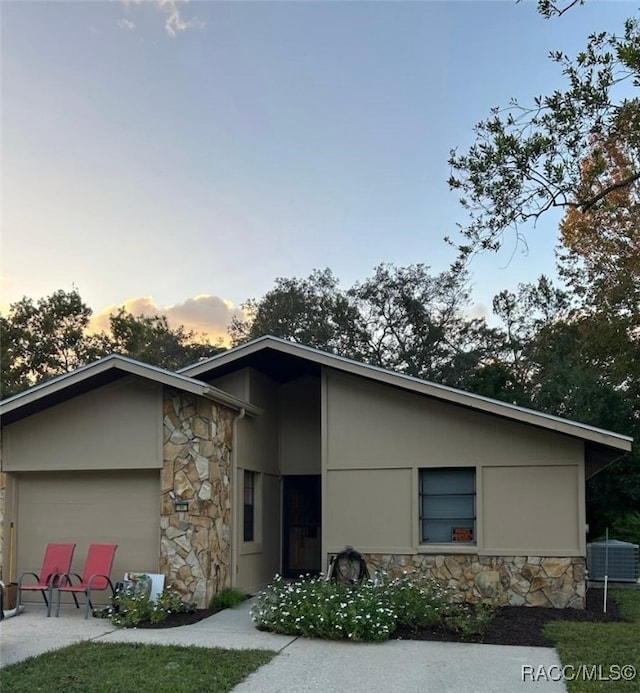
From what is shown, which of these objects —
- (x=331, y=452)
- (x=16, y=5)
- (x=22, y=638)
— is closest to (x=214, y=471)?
(x=331, y=452)

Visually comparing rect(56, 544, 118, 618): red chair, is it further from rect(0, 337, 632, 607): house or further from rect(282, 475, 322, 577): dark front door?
rect(282, 475, 322, 577): dark front door

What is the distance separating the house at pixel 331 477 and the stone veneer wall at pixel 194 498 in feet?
0.06

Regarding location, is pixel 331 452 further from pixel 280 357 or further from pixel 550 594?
pixel 550 594

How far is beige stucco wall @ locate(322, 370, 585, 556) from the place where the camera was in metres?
9.81

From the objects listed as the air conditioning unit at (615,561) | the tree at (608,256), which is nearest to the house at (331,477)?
the air conditioning unit at (615,561)

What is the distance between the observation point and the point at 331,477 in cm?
1070

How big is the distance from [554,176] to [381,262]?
74.7 feet

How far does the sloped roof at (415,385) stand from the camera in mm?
9375

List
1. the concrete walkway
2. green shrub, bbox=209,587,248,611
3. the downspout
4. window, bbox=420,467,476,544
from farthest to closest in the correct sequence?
the downspout < window, bbox=420,467,476,544 < green shrub, bbox=209,587,248,611 < the concrete walkway

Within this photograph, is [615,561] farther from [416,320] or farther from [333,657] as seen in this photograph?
[416,320]

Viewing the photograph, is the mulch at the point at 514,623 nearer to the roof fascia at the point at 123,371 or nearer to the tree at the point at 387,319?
the roof fascia at the point at 123,371

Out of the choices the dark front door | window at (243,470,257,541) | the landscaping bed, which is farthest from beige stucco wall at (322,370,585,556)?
the dark front door

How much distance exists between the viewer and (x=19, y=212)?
10828mm

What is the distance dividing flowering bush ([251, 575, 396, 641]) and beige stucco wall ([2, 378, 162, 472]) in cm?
269
